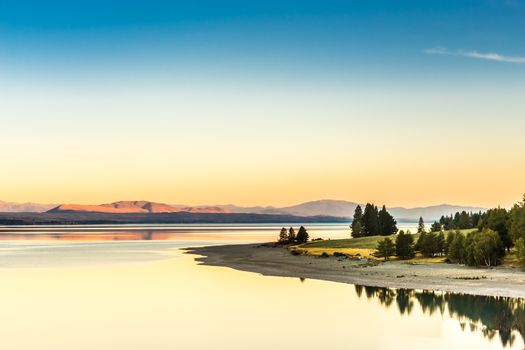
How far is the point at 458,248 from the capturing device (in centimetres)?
7488

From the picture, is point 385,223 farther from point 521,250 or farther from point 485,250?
point 521,250

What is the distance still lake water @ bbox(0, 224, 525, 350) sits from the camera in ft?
121

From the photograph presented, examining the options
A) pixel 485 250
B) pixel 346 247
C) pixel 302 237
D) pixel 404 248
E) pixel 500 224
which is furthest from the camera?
pixel 302 237

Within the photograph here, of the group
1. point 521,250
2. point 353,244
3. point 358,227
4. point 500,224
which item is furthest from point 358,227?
point 521,250

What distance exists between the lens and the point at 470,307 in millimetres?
47062

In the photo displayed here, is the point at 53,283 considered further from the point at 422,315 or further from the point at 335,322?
the point at 422,315

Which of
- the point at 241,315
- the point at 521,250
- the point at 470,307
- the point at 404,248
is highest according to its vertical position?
the point at 521,250

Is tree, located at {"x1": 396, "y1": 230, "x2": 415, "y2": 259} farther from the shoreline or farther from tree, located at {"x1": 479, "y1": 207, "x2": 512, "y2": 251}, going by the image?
tree, located at {"x1": 479, "y1": 207, "x2": 512, "y2": 251}

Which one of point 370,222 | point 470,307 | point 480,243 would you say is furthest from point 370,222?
point 470,307

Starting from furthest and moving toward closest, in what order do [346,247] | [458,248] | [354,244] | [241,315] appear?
[354,244] < [346,247] < [458,248] < [241,315]

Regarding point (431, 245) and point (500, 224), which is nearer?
point (500, 224)

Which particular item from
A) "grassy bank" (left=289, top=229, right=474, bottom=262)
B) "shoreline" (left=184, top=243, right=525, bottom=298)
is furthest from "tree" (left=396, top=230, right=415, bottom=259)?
"shoreline" (left=184, top=243, right=525, bottom=298)

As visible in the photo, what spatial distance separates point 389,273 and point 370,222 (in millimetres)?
60961

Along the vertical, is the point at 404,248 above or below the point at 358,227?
below
